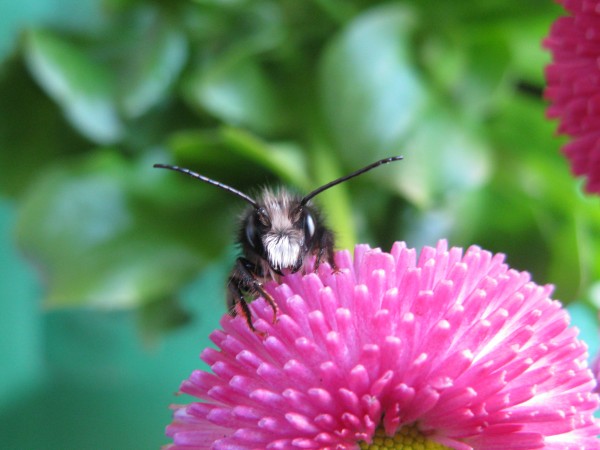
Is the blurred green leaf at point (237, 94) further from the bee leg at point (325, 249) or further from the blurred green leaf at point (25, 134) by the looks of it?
the bee leg at point (325, 249)

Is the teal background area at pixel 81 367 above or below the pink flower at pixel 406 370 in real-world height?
above

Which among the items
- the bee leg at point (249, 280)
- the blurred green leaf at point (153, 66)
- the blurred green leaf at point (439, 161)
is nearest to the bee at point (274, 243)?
the bee leg at point (249, 280)

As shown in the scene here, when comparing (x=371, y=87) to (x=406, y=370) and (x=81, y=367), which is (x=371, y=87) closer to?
(x=406, y=370)

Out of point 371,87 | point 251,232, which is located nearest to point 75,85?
point 371,87

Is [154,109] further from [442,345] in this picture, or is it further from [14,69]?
[442,345]

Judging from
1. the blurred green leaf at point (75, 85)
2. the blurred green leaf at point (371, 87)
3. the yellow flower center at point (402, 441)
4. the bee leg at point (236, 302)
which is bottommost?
the yellow flower center at point (402, 441)

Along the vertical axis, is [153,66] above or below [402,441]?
above
